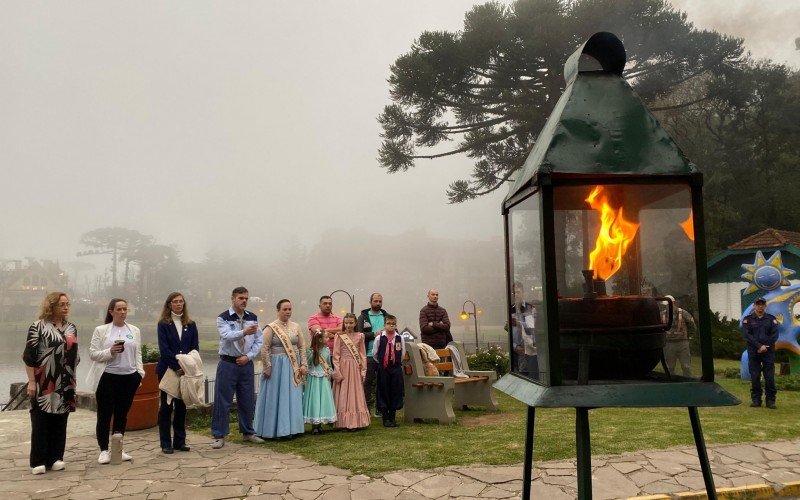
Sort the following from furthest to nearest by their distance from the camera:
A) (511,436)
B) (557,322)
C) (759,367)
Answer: (759,367) → (511,436) → (557,322)

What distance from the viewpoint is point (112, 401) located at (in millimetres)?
6445

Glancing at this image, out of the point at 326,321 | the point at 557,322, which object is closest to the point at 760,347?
the point at 326,321

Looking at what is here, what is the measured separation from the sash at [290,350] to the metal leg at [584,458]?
523 cm

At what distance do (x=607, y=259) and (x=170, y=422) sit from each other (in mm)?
5671

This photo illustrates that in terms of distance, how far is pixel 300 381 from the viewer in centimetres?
773

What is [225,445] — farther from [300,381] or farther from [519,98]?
[519,98]

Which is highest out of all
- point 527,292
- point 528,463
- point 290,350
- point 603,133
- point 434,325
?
point 603,133

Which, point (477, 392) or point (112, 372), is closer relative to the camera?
point (112, 372)

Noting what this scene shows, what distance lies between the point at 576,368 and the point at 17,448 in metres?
7.30

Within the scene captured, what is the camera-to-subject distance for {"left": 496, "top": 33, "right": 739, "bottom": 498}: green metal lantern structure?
2877mm

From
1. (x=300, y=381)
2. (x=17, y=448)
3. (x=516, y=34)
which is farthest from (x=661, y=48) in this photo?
(x=17, y=448)

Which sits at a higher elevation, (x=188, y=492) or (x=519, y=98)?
(x=519, y=98)

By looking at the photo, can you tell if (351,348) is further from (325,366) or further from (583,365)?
(583,365)

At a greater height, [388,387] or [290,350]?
[290,350]
